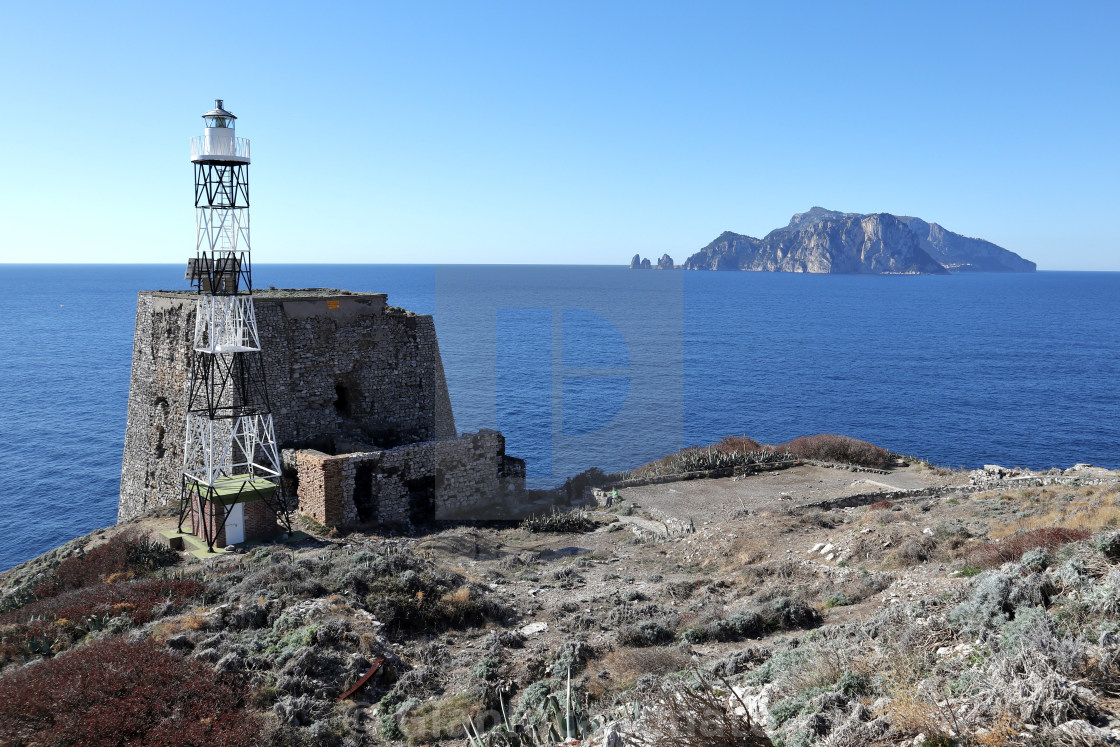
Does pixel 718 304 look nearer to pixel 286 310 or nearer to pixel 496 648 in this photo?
pixel 286 310

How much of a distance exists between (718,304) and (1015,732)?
442 feet

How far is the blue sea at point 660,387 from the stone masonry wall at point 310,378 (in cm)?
970

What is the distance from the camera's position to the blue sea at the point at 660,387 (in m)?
40.0

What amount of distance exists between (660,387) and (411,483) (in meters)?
39.6

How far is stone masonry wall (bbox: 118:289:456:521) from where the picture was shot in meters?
21.5

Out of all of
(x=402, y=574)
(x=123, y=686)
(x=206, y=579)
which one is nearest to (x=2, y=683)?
(x=123, y=686)

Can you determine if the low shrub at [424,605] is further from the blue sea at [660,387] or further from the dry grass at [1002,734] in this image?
the blue sea at [660,387]

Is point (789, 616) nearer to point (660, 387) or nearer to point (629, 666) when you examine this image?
point (629, 666)

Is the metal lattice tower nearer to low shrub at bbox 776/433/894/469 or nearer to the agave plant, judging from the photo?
the agave plant

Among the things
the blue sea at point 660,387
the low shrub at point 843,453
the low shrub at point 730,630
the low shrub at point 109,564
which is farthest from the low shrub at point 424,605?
the blue sea at point 660,387

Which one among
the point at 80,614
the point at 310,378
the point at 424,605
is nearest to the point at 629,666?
the point at 424,605

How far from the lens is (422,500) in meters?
21.0

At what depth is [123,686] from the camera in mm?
8469

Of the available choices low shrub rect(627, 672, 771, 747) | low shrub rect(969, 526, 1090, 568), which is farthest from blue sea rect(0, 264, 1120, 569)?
low shrub rect(627, 672, 771, 747)
